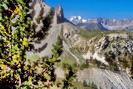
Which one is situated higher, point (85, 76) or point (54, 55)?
point (54, 55)

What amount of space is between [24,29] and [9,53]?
2.52 metres

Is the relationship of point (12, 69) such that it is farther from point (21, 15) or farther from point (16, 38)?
point (21, 15)

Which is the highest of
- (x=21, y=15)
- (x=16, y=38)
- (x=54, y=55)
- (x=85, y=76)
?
(x=21, y=15)

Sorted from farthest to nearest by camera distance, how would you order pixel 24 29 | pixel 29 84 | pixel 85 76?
pixel 85 76 < pixel 24 29 < pixel 29 84

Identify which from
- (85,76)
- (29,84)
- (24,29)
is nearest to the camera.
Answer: (29,84)

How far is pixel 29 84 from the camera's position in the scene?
19.6 metres

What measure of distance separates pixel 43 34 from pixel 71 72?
4618 mm

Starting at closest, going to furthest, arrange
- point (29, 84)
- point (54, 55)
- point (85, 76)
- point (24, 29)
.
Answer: point (29, 84) → point (24, 29) → point (54, 55) → point (85, 76)

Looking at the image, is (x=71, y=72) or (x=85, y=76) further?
(x=85, y=76)

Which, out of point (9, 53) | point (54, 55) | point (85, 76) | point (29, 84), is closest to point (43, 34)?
point (54, 55)

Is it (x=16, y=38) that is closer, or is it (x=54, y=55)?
(x=16, y=38)

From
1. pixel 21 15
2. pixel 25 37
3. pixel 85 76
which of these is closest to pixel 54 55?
pixel 25 37

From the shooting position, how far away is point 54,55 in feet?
73.5

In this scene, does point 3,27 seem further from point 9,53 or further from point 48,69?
point 48,69
